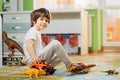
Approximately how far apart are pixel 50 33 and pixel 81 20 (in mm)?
658

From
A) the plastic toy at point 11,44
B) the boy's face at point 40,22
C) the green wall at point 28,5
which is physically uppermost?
the green wall at point 28,5

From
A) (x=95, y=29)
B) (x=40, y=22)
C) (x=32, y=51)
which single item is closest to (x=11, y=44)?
(x=40, y=22)

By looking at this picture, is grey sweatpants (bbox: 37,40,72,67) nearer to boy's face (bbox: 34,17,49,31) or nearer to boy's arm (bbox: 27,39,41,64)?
boy's arm (bbox: 27,39,41,64)

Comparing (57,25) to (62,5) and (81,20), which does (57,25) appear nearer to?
(81,20)

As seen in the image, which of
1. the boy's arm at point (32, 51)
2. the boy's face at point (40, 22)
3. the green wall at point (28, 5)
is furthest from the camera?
the green wall at point (28, 5)

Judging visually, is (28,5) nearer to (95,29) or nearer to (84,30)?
(95,29)

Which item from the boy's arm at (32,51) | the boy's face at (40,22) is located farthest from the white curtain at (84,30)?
the boy's arm at (32,51)

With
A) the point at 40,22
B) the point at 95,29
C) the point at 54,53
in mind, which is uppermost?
the point at 40,22

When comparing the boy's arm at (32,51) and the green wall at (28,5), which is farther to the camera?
the green wall at (28,5)

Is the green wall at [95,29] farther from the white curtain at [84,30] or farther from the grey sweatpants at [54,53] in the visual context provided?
the grey sweatpants at [54,53]

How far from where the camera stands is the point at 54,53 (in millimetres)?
2295

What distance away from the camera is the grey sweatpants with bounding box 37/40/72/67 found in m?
2.22

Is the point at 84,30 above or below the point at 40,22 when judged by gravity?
below

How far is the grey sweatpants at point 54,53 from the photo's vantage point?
2219 mm
